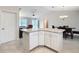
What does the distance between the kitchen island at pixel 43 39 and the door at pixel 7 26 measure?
0.97 ft

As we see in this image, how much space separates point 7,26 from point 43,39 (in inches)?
42.0

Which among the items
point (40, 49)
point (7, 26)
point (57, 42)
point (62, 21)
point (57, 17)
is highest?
point (57, 17)

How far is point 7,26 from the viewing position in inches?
113

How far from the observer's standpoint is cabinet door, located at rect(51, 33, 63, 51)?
2.96m

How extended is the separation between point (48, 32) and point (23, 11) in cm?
106

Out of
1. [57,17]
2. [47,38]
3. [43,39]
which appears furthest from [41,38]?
[57,17]

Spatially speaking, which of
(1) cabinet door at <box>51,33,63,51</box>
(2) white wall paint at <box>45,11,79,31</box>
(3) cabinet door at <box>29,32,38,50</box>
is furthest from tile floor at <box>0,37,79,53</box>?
(2) white wall paint at <box>45,11,79,31</box>

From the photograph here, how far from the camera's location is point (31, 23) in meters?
2.74

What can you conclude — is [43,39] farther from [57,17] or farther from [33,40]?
[57,17]

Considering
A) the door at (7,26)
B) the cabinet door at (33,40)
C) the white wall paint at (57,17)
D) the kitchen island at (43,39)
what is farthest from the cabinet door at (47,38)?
the door at (7,26)

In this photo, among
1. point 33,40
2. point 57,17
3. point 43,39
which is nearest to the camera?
point 57,17

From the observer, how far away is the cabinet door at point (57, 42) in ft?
9.72
